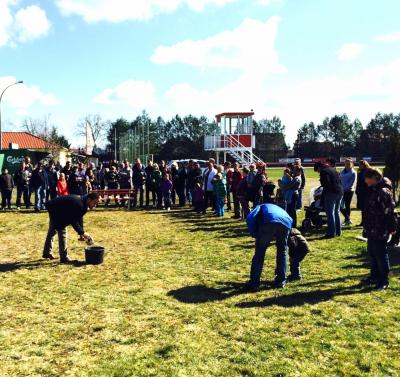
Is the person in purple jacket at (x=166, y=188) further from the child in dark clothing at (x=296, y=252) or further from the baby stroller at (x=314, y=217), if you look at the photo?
the child in dark clothing at (x=296, y=252)

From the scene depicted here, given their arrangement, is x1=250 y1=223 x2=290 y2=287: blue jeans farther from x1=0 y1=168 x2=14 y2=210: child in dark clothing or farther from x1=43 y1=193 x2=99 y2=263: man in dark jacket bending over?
x1=0 y1=168 x2=14 y2=210: child in dark clothing

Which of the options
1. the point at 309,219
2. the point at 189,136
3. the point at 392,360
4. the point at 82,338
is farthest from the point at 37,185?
the point at 189,136

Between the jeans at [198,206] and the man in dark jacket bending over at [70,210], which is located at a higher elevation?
the man in dark jacket bending over at [70,210]

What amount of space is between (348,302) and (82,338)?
3.59 m

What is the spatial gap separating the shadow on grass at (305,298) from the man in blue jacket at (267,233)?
1.53 ft

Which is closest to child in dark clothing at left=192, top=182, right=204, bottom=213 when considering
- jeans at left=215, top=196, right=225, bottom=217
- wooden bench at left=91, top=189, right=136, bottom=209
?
jeans at left=215, top=196, right=225, bottom=217

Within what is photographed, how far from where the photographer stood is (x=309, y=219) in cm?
1162

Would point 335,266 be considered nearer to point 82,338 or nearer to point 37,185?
point 82,338

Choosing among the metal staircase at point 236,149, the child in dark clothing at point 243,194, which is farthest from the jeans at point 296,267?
the metal staircase at point 236,149

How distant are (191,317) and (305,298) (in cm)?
175

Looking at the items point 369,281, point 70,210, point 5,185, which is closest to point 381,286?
point 369,281

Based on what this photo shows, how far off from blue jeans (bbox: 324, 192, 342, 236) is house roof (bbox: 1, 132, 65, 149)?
172ft

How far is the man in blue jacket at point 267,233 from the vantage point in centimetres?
649

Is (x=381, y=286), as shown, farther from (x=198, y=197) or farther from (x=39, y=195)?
(x=39, y=195)
